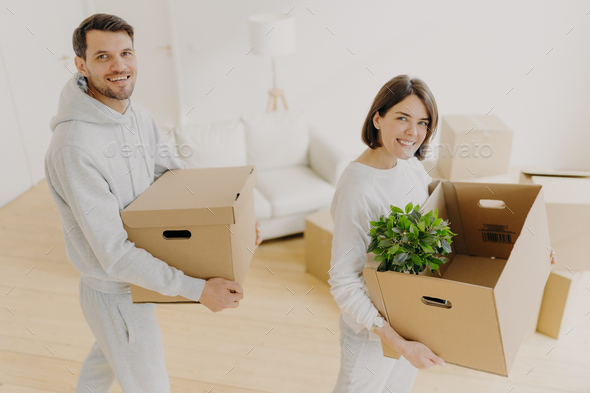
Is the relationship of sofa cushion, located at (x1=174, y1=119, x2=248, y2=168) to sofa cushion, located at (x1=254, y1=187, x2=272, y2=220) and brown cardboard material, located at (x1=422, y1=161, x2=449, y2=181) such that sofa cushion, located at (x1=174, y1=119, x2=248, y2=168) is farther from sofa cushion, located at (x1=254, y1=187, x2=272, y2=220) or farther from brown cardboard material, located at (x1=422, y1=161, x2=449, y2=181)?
brown cardboard material, located at (x1=422, y1=161, x2=449, y2=181)

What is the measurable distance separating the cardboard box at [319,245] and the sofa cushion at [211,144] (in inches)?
30.0

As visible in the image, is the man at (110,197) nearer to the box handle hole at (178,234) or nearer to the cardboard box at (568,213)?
the box handle hole at (178,234)

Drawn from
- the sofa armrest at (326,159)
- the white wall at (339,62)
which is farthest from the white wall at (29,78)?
the sofa armrest at (326,159)

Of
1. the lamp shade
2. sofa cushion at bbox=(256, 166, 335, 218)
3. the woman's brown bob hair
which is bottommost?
sofa cushion at bbox=(256, 166, 335, 218)

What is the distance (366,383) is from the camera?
1341mm

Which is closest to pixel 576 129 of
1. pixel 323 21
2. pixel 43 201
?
pixel 323 21

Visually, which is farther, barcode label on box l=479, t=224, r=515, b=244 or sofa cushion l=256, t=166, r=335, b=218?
sofa cushion l=256, t=166, r=335, b=218

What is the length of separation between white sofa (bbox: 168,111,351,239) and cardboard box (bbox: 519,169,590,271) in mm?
1425

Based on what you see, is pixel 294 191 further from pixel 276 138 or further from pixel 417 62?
pixel 417 62

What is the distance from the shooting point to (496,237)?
1.55 m

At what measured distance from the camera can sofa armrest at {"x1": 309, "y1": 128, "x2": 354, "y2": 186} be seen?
3.06m

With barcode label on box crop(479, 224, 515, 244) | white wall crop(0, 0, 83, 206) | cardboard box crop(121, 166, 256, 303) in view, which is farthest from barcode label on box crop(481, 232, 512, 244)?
white wall crop(0, 0, 83, 206)

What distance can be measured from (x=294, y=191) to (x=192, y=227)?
1.83 metres
